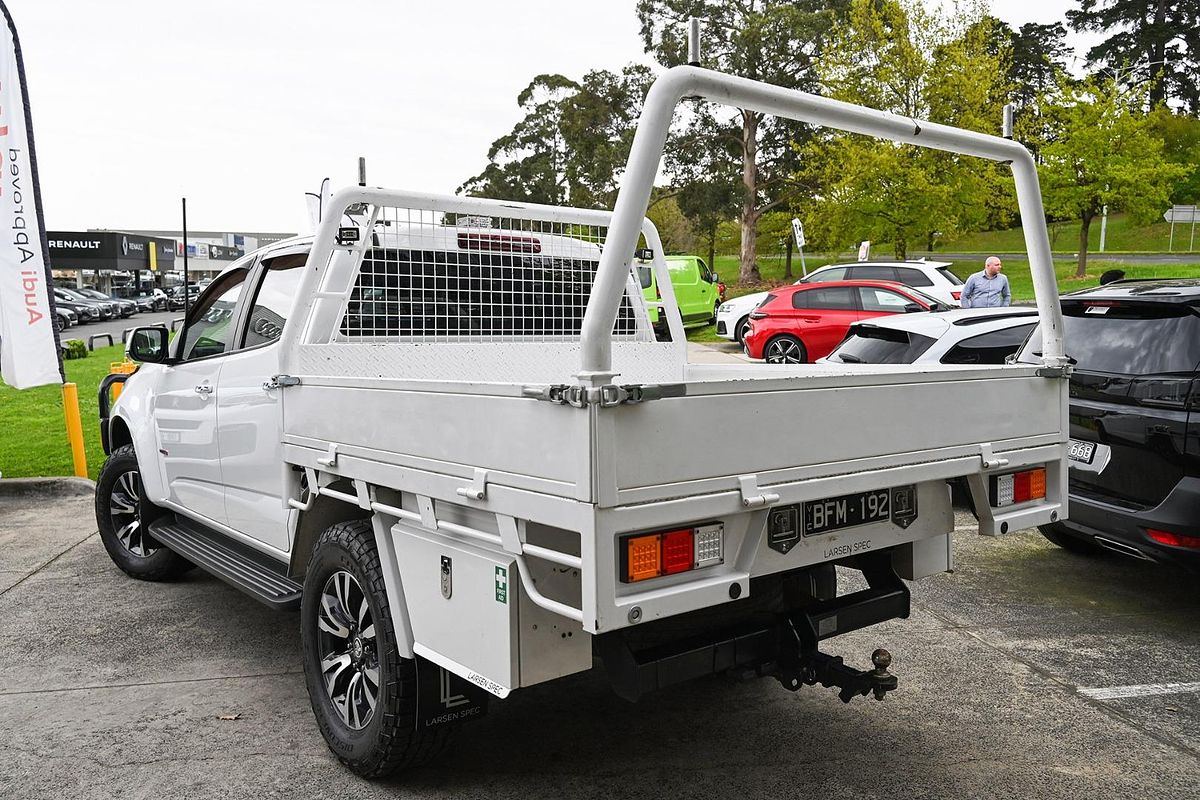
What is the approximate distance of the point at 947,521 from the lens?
138 inches

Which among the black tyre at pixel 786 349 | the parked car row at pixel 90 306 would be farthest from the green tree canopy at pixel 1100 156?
the parked car row at pixel 90 306

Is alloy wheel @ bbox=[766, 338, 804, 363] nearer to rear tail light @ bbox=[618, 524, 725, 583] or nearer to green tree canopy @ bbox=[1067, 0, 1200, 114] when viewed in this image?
rear tail light @ bbox=[618, 524, 725, 583]

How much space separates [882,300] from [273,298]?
495 inches

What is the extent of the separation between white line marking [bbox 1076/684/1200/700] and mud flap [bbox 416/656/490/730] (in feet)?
8.71

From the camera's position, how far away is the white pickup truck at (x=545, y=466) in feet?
8.31

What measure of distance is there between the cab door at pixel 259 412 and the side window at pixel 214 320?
22 cm

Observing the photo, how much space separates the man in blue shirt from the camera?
13.5 m

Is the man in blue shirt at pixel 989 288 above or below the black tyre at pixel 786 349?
above

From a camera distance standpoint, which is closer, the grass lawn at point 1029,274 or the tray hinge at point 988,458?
the tray hinge at point 988,458

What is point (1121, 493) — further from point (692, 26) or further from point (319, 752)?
point (319, 752)

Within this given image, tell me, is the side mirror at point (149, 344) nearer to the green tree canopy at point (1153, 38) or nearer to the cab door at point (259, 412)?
the cab door at point (259, 412)

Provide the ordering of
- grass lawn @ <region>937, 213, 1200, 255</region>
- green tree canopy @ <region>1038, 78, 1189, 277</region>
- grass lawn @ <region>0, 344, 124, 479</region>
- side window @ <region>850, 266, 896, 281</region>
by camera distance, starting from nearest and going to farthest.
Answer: grass lawn @ <region>0, 344, 124, 479</region>, side window @ <region>850, 266, 896, 281</region>, green tree canopy @ <region>1038, 78, 1189, 277</region>, grass lawn @ <region>937, 213, 1200, 255</region>

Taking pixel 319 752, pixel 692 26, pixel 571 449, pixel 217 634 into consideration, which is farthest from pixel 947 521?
pixel 217 634

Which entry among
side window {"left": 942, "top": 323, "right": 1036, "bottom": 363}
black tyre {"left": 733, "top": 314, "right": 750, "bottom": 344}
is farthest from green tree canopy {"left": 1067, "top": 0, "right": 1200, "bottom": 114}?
side window {"left": 942, "top": 323, "right": 1036, "bottom": 363}
